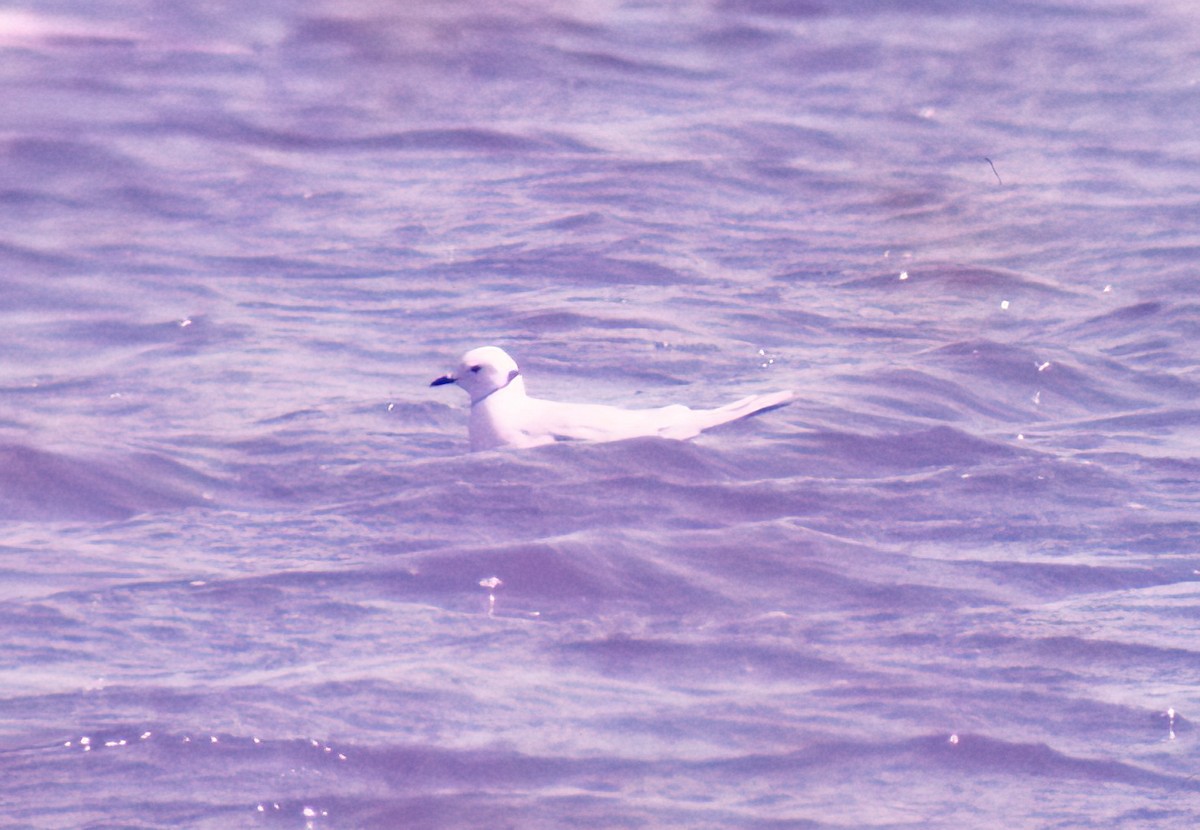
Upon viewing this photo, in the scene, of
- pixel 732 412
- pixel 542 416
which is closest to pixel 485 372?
pixel 542 416

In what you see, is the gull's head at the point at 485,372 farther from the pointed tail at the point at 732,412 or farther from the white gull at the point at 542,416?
the pointed tail at the point at 732,412

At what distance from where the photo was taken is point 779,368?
913 cm

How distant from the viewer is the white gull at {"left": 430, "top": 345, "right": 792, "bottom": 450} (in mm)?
7332

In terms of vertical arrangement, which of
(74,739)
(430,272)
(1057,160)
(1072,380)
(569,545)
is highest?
(1057,160)

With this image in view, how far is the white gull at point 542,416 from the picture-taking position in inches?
289

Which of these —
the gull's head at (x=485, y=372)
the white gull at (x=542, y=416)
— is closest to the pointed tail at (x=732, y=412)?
the white gull at (x=542, y=416)

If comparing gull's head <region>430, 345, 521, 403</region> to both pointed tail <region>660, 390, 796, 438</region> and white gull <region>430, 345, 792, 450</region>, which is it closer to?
white gull <region>430, 345, 792, 450</region>

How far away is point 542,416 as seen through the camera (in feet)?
24.2

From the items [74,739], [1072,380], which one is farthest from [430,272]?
[74,739]

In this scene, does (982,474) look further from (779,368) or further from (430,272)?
(430,272)

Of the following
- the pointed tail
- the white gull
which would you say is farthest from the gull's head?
the pointed tail

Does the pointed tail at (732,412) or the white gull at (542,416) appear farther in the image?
the pointed tail at (732,412)

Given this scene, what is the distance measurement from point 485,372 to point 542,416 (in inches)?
12.3

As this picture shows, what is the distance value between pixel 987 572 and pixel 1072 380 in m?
3.43
